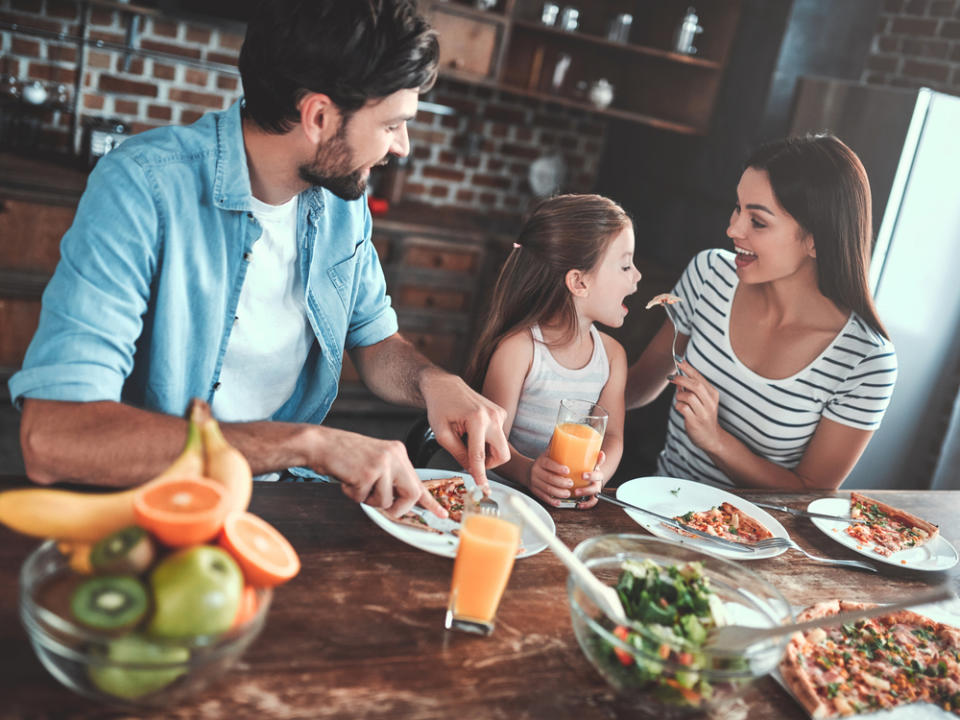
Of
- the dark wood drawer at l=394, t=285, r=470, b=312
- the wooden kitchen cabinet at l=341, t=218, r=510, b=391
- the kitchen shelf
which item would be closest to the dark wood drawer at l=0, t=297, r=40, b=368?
the wooden kitchen cabinet at l=341, t=218, r=510, b=391

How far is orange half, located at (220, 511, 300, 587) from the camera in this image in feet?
2.63

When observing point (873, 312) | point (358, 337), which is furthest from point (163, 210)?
point (873, 312)

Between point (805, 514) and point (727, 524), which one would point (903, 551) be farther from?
point (727, 524)

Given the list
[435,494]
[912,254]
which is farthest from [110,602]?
[912,254]

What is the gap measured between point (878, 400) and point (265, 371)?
1.31 m

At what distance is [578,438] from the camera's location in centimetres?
157

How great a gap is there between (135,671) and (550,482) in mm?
884

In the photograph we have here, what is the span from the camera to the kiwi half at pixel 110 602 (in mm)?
713

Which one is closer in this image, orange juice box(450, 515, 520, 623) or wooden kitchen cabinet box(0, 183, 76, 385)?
orange juice box(450, 515, 520, 623)

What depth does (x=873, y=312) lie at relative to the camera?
1912 millimetres

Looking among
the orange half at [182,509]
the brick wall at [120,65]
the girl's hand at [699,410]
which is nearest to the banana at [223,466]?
the orange half at [182,509]

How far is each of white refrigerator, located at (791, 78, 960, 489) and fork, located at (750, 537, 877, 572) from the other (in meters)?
1.79

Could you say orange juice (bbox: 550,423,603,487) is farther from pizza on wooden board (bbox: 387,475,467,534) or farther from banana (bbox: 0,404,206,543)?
banana (bbox: 0,404,206,543)

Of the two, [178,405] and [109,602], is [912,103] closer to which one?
[178,405]
